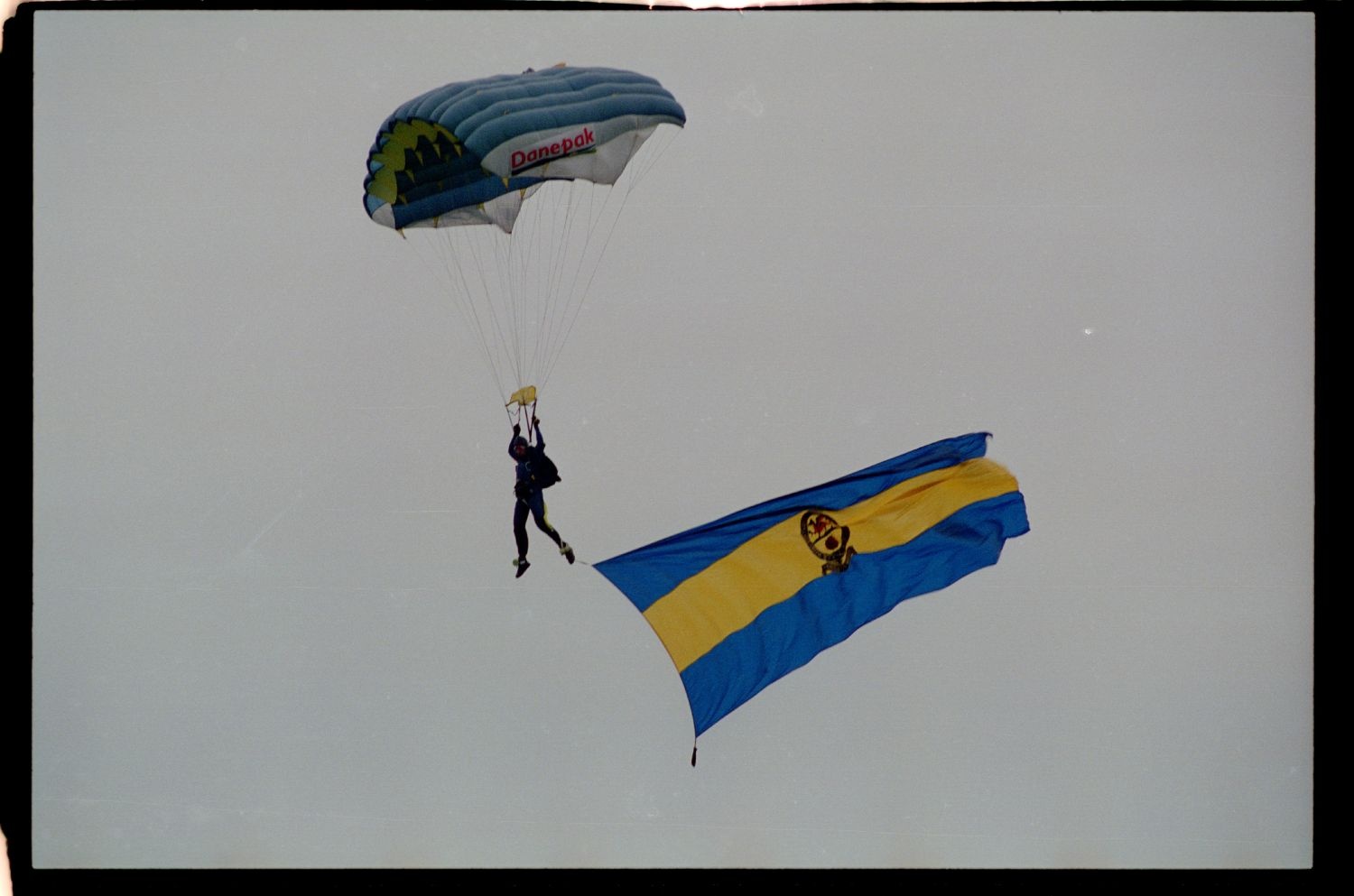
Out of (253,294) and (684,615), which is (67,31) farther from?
(684,615)

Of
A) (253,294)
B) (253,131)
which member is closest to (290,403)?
(253,294)

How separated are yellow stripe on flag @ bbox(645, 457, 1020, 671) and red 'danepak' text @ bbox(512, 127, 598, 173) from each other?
1.68 meters

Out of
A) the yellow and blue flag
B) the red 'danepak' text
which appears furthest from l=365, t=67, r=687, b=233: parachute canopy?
the yellow and blue flag

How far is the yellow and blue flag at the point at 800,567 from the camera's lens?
4.45m

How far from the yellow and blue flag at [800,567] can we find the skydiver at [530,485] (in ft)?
1.11

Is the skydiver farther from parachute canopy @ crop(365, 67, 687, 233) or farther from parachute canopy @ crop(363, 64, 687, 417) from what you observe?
parachute canopy @ crop(365, 67, 687, 233)

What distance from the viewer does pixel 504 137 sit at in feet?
13.9

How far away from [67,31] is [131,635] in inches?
101

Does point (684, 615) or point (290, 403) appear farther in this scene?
point (290, 403)

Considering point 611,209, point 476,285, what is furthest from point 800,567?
point 476,285

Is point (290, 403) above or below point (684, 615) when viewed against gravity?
above

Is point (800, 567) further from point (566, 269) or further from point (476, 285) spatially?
point (476, 285)

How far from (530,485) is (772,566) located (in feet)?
3.51

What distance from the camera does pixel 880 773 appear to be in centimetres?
480
